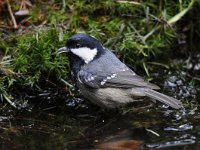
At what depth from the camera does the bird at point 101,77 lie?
4.91 m

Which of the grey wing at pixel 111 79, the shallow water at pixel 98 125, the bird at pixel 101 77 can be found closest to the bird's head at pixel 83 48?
the bird at pixel 101 77

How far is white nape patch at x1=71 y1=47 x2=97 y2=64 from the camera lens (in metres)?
5.07

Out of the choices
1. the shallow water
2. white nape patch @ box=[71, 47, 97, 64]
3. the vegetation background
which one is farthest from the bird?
the vegetation background

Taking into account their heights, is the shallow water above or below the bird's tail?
below

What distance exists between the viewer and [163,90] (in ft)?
18.1

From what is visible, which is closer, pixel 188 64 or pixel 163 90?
pixel 163 90

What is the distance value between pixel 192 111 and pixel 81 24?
1.78 metres

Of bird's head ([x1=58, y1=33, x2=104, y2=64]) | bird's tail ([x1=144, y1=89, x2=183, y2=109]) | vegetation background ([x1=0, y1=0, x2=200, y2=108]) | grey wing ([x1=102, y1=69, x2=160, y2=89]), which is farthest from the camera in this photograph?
vegetation background ([x1=0, y1=0, x2=200, y2=108])

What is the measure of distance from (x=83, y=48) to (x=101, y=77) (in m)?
0.36

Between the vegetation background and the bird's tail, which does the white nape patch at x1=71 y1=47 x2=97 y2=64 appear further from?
the bird's tail

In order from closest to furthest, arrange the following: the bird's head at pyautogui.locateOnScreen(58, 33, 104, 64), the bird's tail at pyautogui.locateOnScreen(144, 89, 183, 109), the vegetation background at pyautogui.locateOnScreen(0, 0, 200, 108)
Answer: the bird's tail at pyautogui.locateOnScreen(144, 89, 183, 109) < the bird's head at pyautogui.locateOnScreen(58, 33, 104, 64) < the vegetation background at pyautogui.locateOnScreen(0, 0, 200, 108)

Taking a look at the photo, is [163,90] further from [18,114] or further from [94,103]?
[18,114]

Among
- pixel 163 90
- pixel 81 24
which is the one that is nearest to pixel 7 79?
pixel 81 24

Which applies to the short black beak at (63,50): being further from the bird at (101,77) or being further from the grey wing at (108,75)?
the grey wing at (108,75)
